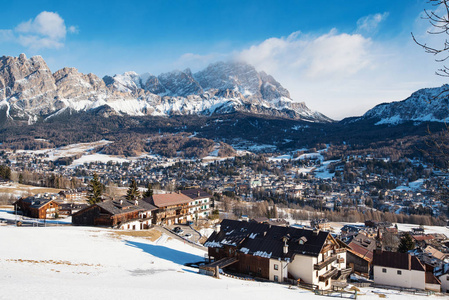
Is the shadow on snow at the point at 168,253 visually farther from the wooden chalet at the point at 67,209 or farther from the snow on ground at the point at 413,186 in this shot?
the snow on ground at the point at 413,186

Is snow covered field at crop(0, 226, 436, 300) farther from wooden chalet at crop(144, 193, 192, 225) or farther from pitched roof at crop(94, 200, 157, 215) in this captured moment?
wooden chalet at crop(144, 193, 192, 225)

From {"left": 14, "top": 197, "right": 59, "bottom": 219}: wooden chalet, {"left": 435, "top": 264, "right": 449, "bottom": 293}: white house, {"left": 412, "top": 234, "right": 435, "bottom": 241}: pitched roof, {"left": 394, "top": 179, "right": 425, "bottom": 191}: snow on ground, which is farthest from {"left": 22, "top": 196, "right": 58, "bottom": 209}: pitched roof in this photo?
{"left": 394, "top": 179, "right": 425, "bottom": 191}: snow on ground

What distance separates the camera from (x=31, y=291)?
635 inches

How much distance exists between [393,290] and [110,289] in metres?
30.2

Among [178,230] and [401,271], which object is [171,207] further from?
[401,271]

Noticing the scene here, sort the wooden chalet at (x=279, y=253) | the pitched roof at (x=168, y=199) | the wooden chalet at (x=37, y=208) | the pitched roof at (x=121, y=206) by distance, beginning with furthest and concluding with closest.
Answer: the wooden chalet at (x=37, y=208), the pitched roof at (x=168, y=199), the pitched roof at (x=121, y=206), the wooden chalet at (x=279, y=253)

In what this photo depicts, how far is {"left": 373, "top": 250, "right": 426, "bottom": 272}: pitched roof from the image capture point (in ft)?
123

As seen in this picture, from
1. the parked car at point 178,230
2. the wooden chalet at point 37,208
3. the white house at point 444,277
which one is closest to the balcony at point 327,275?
the white house at point 444,277

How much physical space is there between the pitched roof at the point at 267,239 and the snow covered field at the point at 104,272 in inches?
149

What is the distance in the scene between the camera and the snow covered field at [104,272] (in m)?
18.2

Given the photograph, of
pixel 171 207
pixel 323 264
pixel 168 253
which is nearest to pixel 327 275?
pixel 323 264

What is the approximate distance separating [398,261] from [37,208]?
62387 mm

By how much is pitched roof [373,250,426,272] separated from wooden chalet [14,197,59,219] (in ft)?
186

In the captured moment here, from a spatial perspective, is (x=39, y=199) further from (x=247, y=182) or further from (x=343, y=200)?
(x=247, y=182)
